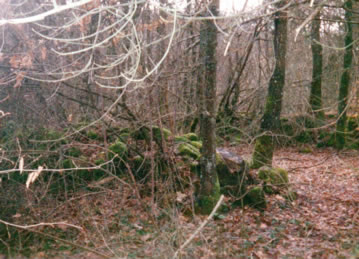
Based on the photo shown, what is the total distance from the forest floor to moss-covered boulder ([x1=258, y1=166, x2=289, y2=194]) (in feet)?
0.97

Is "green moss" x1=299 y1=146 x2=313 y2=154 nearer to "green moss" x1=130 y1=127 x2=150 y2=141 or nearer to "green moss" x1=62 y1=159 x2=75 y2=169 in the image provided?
"green moss" x1=130 y1=127 x2=150 y2=141

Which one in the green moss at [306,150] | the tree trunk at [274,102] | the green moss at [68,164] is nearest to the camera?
the green moss at [68,164]

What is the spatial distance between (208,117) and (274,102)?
290 cm

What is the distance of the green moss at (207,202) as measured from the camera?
22.6 feet

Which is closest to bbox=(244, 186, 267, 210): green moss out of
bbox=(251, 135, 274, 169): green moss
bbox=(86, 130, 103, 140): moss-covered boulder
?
bbox=(251, 135, 274, 169): green moss

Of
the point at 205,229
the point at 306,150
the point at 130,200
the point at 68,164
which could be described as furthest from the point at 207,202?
the point at 306,150

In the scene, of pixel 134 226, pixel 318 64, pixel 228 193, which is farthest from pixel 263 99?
pixel 134 226

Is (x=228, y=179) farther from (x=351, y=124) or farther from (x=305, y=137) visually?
(x=351, y=124)

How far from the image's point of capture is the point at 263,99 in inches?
487

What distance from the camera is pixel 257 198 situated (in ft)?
24.2

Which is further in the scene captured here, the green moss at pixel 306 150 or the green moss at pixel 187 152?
the green moss at pixel 306 150

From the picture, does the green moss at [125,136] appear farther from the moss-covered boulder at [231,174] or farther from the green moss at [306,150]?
the green moss at [306,150]

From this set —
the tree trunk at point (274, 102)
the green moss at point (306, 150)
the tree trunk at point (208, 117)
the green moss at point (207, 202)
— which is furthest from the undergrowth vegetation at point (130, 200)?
the green moss at point (306, 150)

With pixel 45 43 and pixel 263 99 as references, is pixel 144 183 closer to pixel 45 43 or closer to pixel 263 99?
pixel 45 43
